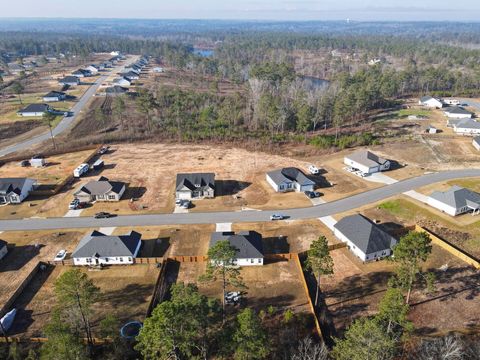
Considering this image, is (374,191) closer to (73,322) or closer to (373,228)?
(373,228)

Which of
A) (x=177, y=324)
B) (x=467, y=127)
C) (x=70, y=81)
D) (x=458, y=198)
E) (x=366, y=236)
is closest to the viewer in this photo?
(x=177, y=324)

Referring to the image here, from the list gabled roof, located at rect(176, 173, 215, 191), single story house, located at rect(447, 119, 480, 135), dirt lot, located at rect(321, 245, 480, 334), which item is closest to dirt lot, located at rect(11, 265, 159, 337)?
gabled roof, located at rect(176, 173, 215, 191)

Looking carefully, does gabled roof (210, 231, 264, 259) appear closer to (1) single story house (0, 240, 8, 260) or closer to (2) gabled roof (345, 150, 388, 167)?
(1) single story house (0, 240, 8, 260)

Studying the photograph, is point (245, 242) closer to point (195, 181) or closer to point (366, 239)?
point (366, 239)

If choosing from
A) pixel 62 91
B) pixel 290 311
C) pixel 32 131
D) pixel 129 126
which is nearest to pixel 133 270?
pixel 290 311

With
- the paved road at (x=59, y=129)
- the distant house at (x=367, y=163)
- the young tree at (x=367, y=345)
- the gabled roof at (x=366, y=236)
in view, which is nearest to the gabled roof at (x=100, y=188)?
the paved road at (x=59, y=129)

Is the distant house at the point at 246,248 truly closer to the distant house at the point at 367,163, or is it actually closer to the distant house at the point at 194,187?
the distant house at the point at 194,187

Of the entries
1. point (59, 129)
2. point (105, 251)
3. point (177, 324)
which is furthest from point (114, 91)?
point (177, 324)
